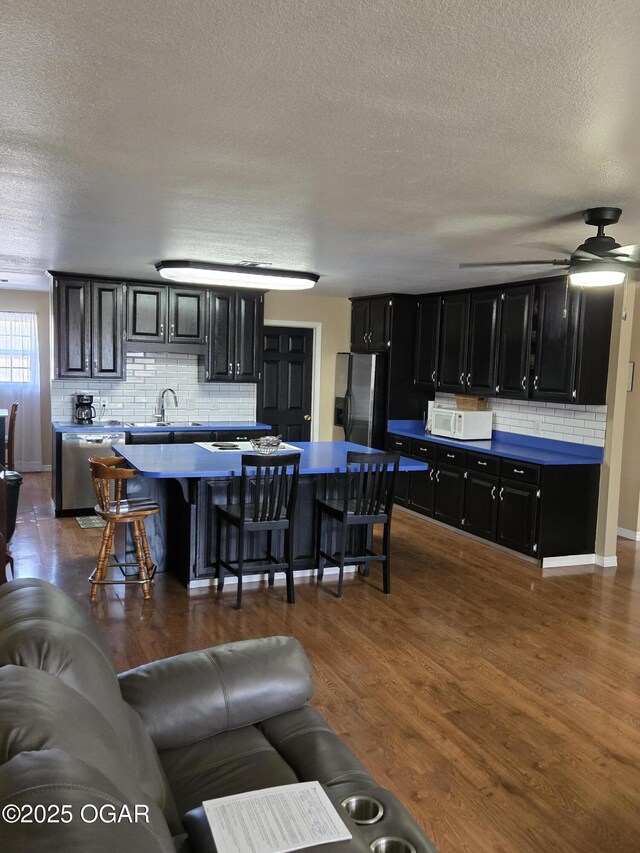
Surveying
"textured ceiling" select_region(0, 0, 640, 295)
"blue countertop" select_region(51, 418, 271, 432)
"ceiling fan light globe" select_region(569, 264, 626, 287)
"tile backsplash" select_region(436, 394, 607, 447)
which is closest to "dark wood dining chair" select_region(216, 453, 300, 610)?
"textured ceiling" select_region(0, 0, 640, 295)

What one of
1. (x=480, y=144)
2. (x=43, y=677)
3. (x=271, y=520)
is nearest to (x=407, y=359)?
(x=271, y=520)

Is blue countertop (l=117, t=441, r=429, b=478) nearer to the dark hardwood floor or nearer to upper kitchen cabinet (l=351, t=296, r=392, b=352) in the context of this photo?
the dark hardwood floor

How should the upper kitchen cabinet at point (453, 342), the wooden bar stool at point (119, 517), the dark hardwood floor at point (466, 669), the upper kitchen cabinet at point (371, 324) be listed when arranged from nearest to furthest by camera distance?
the dark hardwood floor at point (466, 669) < the wooden bar stool at point (119, 517) < the upper kitchen cabinet at point (453, 342) < the upper kitchen cabinet at point (371, 324)

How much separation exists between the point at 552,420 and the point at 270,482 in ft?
9.92

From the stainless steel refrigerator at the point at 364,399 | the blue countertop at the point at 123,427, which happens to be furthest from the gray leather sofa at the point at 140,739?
the stainless steel refrigerator at the point at 364,399

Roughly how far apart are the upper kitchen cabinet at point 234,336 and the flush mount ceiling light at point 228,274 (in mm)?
1435

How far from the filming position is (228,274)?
5.68m

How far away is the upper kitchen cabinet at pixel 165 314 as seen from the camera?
23.3 feet

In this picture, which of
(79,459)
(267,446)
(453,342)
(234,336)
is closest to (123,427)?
(79,459)

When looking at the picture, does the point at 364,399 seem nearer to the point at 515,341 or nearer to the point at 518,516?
the point at 515,341

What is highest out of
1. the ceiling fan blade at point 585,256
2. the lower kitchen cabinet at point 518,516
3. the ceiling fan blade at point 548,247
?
the ceiling fan blade at point 548,247

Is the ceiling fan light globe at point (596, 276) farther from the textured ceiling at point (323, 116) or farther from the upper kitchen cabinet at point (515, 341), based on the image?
the upper kitchen cabinet at point (515, 341)

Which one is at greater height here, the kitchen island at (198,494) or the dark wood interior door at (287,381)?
the dark wood interior door at (287,381)

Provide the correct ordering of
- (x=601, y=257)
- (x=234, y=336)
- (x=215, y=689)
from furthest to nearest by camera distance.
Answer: (x=234, y=336)
(x=601, y=257)
(x=215, y=689)
